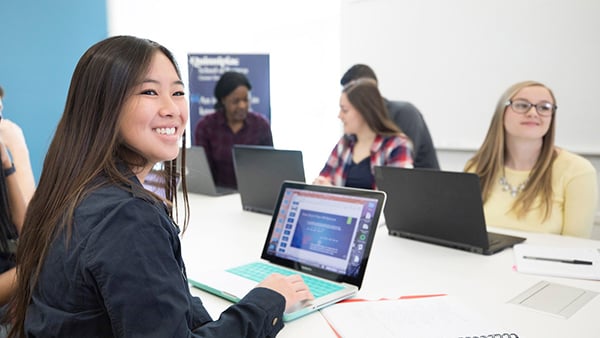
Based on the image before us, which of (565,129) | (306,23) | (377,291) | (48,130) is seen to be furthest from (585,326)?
(48,130)

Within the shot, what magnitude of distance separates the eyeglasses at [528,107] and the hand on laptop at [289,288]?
1.50m

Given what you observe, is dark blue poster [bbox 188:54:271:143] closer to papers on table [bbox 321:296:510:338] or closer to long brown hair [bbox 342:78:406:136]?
long brown hair [bbox 342:78:406:136]

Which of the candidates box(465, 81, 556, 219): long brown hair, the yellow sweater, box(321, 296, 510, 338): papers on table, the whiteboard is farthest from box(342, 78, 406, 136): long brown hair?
box(321, 296, 510, 338): papers on table

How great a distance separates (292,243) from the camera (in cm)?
151

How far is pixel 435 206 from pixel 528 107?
78 cm

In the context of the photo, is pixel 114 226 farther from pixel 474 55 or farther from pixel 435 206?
pixel 474 55

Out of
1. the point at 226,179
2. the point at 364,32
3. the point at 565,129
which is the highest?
the point at 364,32

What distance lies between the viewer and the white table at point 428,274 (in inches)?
47.3

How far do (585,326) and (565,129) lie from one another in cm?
258

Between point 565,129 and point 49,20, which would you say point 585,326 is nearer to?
point 565,129

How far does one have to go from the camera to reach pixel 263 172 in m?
2.49

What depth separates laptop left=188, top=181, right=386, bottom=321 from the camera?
4.42 feet

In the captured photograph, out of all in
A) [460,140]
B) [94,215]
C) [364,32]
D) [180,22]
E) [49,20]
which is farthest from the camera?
[180,22]

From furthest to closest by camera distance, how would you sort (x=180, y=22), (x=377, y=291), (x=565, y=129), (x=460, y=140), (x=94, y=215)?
(x=180, y=22) < (x=460, y=140) < (x=565, y=129) < (x=377, y=291) < (x=94, y=215)
